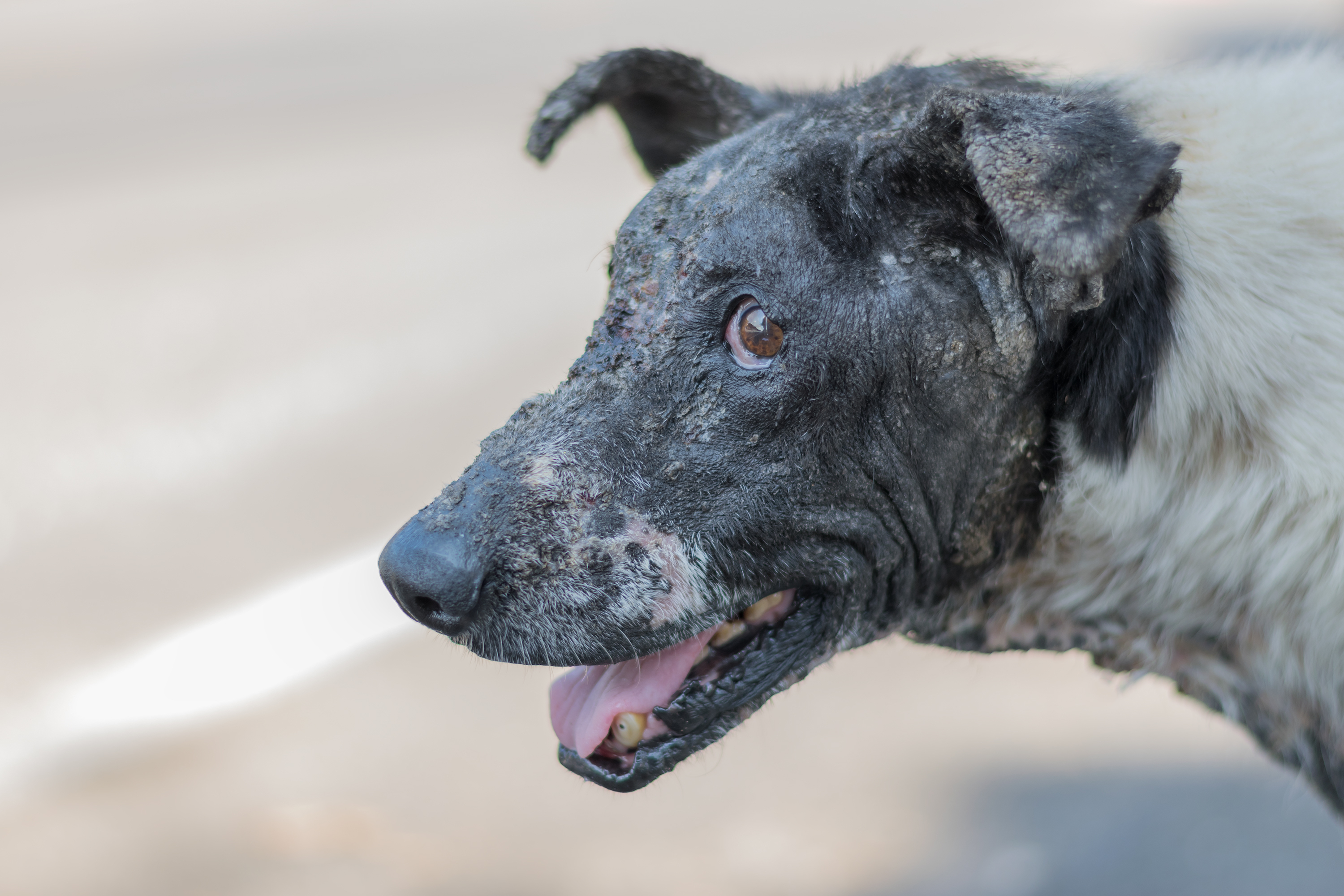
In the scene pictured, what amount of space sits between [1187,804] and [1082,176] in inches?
135

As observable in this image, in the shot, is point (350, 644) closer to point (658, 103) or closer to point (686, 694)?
point (658, 103)

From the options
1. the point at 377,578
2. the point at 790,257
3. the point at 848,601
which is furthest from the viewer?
the point at 377,578

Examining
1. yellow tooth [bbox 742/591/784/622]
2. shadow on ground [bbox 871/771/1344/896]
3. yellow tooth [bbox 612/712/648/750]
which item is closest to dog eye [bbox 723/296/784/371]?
yellow tooth [bbox 742/591/784/622]

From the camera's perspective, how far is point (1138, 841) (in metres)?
4.16

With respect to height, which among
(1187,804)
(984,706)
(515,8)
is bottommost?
(1187,804)

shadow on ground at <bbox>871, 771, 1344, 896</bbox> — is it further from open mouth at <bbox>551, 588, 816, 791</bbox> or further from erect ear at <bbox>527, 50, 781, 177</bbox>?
erect ear at <bbox>527, 50, 781, 177</bbox>

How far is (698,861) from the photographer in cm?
407

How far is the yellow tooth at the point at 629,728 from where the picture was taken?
81.7 inches

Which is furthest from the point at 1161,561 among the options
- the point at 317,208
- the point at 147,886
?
the point at 317,208

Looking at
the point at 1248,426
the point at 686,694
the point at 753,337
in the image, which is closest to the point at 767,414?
the point at 753,337

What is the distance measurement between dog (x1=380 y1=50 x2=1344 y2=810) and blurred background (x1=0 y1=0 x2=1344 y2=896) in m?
0.47

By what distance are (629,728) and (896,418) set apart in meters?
0.73

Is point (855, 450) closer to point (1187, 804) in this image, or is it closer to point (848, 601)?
point (848, 601)

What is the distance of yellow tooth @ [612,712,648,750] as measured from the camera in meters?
2.07
